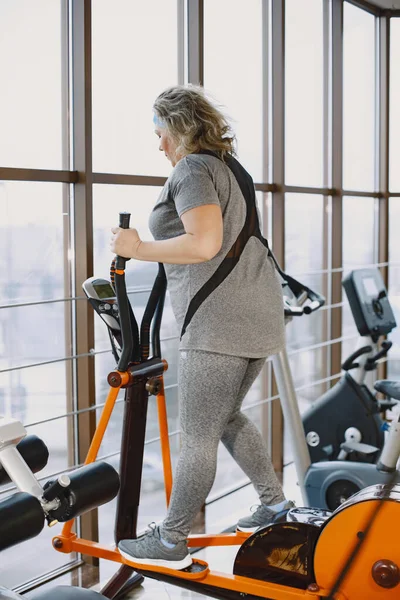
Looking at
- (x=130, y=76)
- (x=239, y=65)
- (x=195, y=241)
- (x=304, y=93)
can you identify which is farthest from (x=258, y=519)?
(x=304, y=93)

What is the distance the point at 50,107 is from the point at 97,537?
159 cm

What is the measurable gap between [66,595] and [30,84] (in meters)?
1.76

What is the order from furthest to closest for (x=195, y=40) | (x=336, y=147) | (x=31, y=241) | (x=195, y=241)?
1. (x=336, y=147)
2. (x=195, y=40)
3. (x=31, y=241)
4. (x=195, y=241)

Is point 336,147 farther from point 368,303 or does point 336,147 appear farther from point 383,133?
point 368,303

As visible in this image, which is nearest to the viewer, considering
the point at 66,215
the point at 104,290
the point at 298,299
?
the point at 104,290

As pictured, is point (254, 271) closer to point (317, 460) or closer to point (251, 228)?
point (251, 228)

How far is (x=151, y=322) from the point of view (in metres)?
2.44

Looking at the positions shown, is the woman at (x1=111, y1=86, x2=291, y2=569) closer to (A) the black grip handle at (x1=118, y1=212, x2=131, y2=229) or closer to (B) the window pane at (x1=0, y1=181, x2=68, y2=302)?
(A) the black grip handle at (x1=118, y1=212, x2=131, y2=229)

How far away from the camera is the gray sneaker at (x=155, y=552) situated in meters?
2.23

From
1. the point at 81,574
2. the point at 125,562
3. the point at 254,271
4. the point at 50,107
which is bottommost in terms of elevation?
the point at 81,574

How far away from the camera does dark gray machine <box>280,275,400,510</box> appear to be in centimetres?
288

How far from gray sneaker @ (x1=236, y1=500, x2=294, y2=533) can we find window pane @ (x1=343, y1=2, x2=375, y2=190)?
273cm

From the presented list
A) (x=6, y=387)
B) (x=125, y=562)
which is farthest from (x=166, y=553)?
(x=6, y=387)

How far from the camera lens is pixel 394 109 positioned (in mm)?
4992
